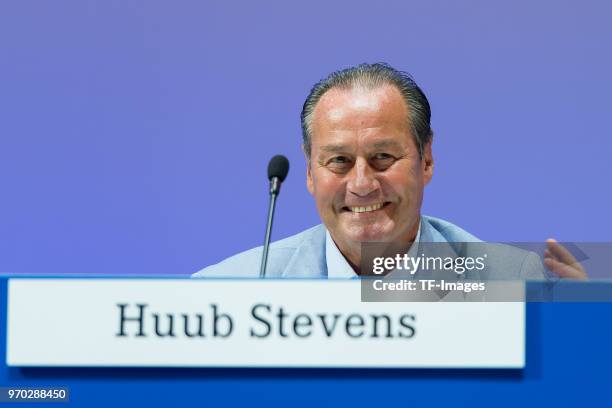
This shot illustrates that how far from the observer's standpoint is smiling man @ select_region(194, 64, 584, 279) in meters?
1.82

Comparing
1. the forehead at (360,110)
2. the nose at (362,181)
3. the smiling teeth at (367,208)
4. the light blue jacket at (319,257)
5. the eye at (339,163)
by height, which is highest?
the forehead at (360,110)

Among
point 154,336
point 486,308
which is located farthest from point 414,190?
point 154,336

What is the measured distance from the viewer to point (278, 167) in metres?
1.82

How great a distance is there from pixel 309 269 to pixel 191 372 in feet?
2.48

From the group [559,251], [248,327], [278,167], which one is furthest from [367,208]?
[248,327]

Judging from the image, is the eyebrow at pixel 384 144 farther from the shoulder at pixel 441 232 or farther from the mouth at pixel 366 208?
the shoulder at pixel 441 232

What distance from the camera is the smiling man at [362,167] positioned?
1.82 meters

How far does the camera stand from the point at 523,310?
1195 millimetres

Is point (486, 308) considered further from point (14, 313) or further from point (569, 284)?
point (14, 313)

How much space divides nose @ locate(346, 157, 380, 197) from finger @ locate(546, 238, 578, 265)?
427 mm

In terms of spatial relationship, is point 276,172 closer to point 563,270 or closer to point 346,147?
point 346,147

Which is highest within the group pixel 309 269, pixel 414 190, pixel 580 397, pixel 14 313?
pixel 414 190

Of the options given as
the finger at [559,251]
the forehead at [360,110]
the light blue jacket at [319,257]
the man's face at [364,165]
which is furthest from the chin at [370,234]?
the finger at [559,251]

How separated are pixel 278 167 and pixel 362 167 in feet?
0.56
